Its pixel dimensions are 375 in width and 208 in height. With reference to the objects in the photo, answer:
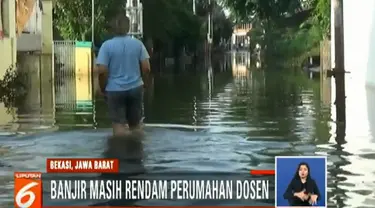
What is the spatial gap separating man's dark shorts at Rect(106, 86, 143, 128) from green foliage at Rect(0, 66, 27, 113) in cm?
1189

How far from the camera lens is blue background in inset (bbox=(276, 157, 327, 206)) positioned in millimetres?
5637

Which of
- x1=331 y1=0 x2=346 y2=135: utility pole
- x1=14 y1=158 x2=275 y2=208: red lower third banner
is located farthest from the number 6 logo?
x1=331 y1=0 x2=346 y2=135: utility pole

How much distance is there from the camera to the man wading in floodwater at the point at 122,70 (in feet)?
33.9

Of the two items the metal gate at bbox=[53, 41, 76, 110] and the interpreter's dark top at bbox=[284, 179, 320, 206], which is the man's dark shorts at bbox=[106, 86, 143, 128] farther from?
the metal gate at bbox=[53, 41, 76, 110]

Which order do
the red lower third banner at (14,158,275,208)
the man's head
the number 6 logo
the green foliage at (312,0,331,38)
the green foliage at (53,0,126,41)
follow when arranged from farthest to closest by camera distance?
the green foliage at (53,0,126,41) < the green foliage at (312,0,331,38) < the man's head < the red lower third banner at (14,158,275,208) < the number 6 logo

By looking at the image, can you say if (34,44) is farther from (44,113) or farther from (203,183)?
(203,183)

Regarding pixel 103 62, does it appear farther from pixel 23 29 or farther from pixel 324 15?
pixel 324 15

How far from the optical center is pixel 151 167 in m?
9.48

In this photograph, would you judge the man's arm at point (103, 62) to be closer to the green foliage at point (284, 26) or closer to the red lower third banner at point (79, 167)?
the red lower third banner at point (79, 167)

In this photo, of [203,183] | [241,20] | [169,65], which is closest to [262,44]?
[241,20]

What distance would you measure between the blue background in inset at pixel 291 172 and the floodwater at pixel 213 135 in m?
1.78

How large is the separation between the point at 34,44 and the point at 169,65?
1202 inches

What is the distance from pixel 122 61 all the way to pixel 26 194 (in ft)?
14.8

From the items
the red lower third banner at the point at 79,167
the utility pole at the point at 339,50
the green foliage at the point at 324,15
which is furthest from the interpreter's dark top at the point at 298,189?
the green foliage at the point at 324,15
